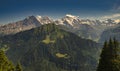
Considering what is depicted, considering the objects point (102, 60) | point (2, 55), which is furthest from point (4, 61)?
point (102, 60)

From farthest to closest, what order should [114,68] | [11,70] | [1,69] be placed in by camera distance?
[11,70] → [1,69] → [114,68]

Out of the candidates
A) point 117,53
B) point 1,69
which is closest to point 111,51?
point 117,53

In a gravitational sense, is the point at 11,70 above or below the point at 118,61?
below

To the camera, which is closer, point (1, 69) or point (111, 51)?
point (111, 51)

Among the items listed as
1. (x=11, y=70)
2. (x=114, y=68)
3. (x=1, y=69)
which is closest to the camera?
(x=114, y=68)

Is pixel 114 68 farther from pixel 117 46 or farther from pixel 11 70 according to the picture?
pixel 11 70

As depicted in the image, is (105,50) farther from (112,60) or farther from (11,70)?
(11,70)
